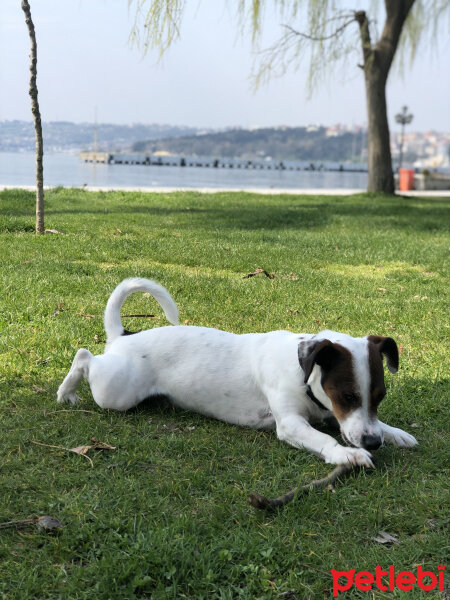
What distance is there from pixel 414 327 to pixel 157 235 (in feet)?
17.7

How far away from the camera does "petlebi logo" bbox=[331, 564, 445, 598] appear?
2395 millimetres

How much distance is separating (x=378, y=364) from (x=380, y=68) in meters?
18.9

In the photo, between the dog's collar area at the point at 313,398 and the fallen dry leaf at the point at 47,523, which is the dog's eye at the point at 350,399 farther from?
A: the fallen dry leaf at the point at 47,523

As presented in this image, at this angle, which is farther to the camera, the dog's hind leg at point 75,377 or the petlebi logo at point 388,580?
the dog's hind leg at point 75,377

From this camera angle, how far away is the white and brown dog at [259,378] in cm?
324

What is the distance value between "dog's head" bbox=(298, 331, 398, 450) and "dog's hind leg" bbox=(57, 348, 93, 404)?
1.35m

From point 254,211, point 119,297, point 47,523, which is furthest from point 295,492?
point 254,211

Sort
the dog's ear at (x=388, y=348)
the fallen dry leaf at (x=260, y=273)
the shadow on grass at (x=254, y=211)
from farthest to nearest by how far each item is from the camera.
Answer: the shadow on grass at (x=254, y=211)
the fallen dry leaf at (x=260, y=273)
the dog's ear at (x=388, y=348)

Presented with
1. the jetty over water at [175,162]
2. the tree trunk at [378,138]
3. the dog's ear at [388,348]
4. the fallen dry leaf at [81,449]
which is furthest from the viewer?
the jetty over water at [175,162]

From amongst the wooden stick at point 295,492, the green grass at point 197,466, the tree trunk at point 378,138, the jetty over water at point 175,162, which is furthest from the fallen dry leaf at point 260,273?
the jetty over water at point 175,162

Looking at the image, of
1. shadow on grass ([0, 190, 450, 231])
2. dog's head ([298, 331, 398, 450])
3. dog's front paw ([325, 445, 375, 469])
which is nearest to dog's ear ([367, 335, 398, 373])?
dog's head ([298, 331, 398, 450])

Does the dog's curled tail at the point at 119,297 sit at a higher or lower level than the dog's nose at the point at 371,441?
higher

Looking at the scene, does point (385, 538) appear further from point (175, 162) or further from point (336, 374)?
point (175, 162)

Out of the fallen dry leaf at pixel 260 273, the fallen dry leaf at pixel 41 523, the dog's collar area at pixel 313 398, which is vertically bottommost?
the fallen dry leaf at pixel 41 523
